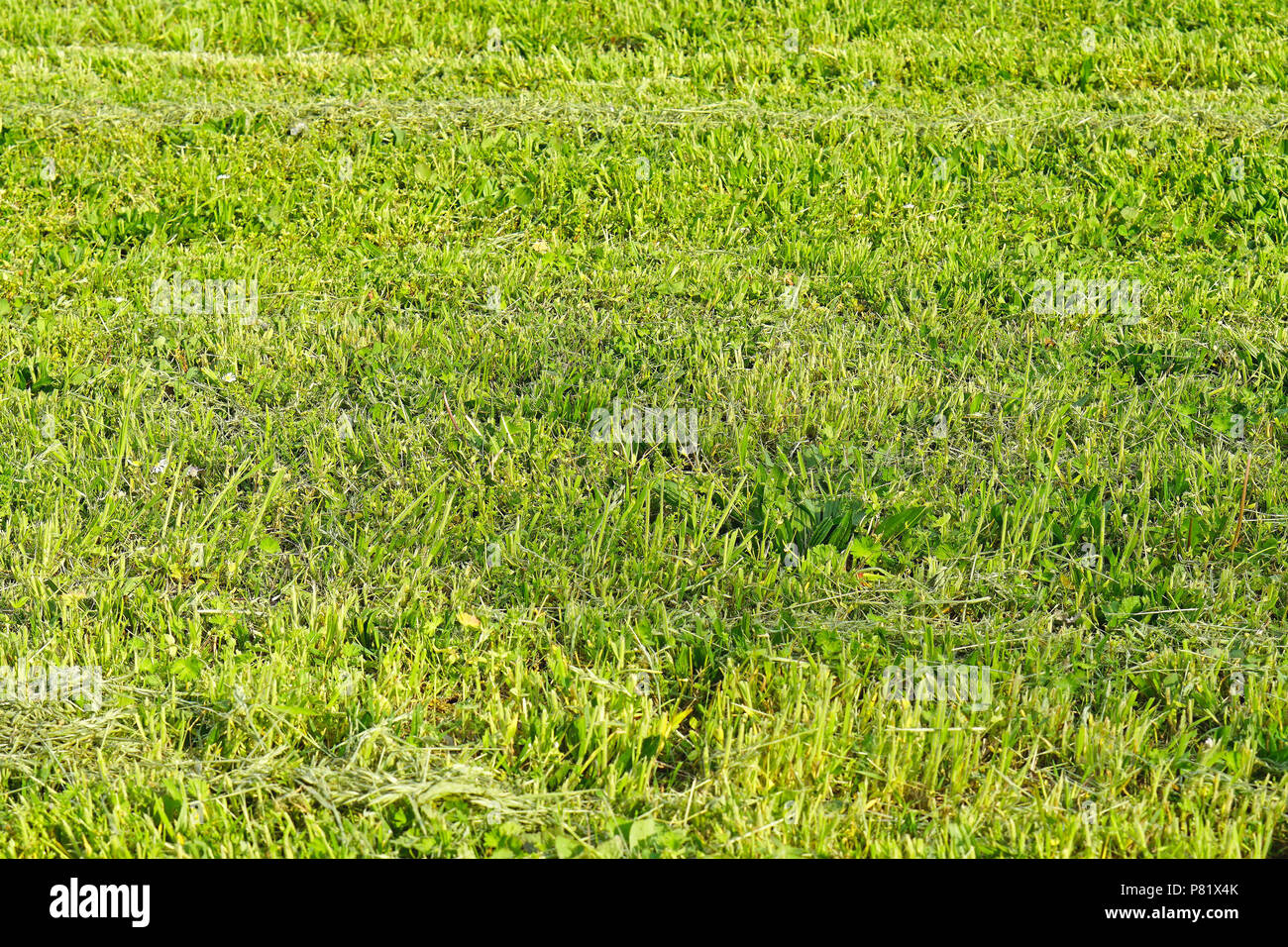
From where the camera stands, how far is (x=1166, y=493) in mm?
3891

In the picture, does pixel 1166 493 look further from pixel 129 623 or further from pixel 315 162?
pixel 315 162

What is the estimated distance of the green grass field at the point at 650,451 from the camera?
113 inches

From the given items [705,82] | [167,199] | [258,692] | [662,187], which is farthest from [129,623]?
[705,82]

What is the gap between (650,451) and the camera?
4238mm

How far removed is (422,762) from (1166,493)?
272 centimetres

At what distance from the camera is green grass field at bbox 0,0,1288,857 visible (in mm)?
2883
